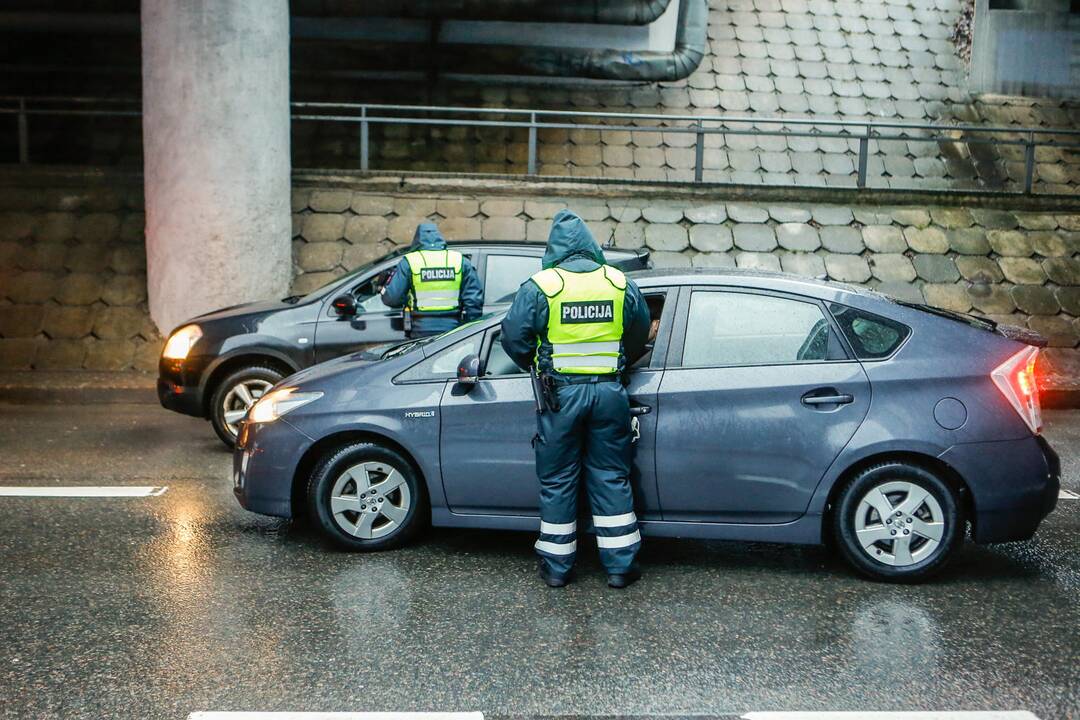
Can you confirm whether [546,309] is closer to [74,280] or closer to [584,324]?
[584,324]

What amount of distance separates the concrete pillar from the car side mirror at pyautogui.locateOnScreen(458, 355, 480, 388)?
6.78 metres

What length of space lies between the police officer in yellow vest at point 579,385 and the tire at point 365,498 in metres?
0.81

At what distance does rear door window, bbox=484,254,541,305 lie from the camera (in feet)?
29.3

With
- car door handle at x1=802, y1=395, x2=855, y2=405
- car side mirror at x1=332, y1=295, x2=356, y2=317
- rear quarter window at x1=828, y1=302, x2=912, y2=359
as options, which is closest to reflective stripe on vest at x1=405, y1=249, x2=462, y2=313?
car side mirror at x1=332, y1=295, x2=356, y2=317

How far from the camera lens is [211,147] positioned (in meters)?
11.4

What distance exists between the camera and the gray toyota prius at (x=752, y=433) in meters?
5.22

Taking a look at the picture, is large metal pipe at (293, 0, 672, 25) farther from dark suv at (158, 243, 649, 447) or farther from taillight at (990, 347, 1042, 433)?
taillight at (990, 347, 1042, 433)

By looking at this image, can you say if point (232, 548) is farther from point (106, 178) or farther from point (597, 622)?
point (106, 178)

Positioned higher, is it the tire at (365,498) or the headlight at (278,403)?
the headlight at (278,403)

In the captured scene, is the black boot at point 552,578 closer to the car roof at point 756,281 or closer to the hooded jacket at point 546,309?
the hooded jacket at point 546,309

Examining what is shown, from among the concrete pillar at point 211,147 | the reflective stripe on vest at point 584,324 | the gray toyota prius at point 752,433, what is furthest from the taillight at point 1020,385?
the concrete pillar at point 211,147

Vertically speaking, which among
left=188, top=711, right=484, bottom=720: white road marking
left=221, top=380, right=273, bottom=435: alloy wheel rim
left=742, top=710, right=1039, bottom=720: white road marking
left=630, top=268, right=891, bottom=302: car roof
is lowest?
left=188, top=711, right=484, bottom=720: white road marking

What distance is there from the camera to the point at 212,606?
16.3ft

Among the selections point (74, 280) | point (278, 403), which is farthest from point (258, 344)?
point (74, 280)
